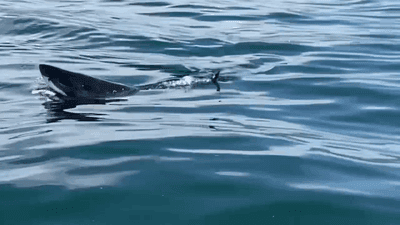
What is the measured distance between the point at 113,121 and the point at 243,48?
7.45 metres

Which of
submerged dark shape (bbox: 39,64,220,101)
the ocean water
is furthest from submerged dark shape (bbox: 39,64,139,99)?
the ocean water

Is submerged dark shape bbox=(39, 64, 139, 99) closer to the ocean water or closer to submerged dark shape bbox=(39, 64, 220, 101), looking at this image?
submerged dark shape bbox=(39, 64, 220, 101)

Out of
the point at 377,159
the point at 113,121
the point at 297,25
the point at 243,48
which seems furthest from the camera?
the point at 297,25

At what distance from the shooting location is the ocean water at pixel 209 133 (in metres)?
4.33

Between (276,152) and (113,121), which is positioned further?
(113,121)

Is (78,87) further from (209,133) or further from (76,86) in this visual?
(209,133)

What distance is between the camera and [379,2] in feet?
77.0

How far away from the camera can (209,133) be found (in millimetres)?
6531

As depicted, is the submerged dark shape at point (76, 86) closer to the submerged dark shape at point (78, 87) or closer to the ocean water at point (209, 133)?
the submerged dark shape at point (78, 87)

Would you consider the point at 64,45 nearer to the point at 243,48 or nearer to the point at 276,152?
the point at 243,48

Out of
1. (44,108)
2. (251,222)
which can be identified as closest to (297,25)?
(44,108)

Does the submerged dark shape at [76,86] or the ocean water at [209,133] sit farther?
the submerged dark shape at [76,86]

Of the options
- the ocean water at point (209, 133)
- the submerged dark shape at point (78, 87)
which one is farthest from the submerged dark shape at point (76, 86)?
the ocean water at point (209, 133)

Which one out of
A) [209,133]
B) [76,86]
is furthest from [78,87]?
[209,133]
